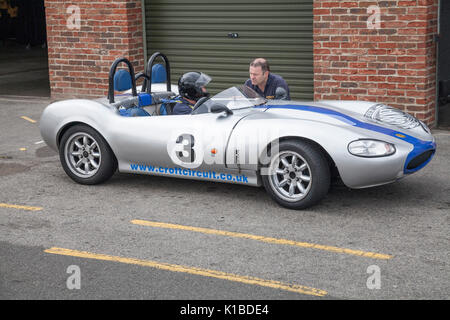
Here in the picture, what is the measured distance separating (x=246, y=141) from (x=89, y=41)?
22.0ft

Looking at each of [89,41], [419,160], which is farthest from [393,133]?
[89,41]

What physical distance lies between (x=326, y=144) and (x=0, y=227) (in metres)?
3.05

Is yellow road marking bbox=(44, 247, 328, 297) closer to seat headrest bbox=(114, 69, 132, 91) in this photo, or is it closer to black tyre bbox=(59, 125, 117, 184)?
black tyre bbox=(59, 125, 117, 184)

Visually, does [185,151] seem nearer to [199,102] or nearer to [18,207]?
[199,102]

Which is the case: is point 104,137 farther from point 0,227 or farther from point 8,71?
point 8,71

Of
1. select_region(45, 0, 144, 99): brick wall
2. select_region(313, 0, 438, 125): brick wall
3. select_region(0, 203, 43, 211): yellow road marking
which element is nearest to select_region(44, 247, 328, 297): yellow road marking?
select_region(0, 203, 43, 211): yellow road marking

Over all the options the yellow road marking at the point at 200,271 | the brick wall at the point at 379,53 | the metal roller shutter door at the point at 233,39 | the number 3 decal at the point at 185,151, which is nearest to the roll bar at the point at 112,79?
the number 3 decal at the point at 185,151

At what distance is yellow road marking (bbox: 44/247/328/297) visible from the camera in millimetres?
4992

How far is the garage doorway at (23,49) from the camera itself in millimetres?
15727

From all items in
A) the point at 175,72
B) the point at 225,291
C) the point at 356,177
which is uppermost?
the point at 175,72

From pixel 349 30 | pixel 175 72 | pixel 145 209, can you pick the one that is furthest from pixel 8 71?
pixel 145 209

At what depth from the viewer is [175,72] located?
12.6 metres

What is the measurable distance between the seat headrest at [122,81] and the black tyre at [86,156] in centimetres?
60

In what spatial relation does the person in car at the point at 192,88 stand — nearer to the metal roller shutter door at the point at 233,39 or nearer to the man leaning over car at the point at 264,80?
the man leaning over car at the point at 264,80
